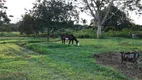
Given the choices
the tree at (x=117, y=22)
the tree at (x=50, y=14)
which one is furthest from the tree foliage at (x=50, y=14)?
the tree at (x=117, y=22)

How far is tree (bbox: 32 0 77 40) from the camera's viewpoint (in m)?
28.7

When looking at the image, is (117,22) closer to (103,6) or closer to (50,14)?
(103,6)

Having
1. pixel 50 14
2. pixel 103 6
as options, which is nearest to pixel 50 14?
pixel 50 14

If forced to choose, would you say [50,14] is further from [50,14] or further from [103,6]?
[103,6]

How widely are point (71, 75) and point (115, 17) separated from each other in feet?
151

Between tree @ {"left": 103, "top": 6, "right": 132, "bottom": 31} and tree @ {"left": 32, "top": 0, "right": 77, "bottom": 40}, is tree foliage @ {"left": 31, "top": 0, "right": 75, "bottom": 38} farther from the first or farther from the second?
tree @ {"left": 103, "top": 6, "right": 132, "bottom": 31}

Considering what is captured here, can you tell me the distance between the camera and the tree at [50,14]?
2869 centimetres

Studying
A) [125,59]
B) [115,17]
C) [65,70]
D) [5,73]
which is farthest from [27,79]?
[115,17]

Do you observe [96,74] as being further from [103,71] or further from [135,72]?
[135,72]

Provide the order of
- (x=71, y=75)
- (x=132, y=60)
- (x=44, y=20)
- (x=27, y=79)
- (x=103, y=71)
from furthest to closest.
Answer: (x=44, y=20) → (x=132, y=60) → (x=103, y=71) → (x=71, y=75) → (x=27, y=79)

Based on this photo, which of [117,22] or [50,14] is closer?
[50,14]

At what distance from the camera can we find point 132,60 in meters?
14.5

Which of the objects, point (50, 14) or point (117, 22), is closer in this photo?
point (50, 14)

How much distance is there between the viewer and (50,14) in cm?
2853
